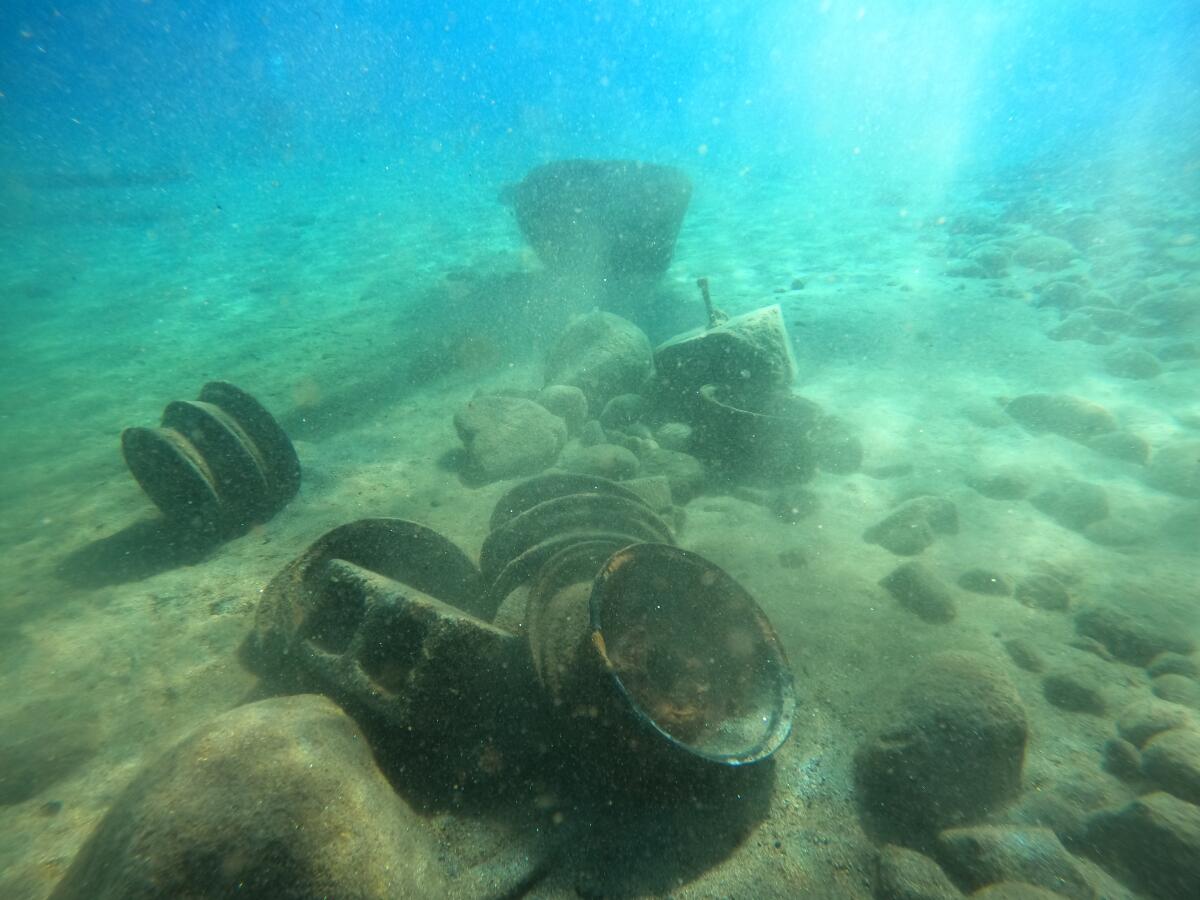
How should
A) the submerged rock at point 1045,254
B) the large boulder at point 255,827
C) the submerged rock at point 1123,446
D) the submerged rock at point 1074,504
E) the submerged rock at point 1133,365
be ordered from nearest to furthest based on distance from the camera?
the large boulder at point 255,827, the submerged rock at point 1074,504, the submerged rock at point 1123,446, the submerged rock at point 1133,365, the submerged rock at point 1045,254

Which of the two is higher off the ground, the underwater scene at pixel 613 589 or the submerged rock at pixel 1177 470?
the underwater scene at pixel 613 589

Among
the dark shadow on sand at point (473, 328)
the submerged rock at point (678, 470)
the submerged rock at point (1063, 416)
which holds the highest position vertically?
the dark shadow on sand at point (473, 328)

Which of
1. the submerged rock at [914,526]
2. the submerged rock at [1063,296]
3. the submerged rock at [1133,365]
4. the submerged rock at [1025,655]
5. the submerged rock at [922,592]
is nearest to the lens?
the submerged rock at [1025,655]

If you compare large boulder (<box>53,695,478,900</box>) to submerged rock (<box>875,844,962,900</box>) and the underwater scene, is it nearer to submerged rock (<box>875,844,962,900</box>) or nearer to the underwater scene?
the underwater scene

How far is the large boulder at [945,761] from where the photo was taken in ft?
11.7

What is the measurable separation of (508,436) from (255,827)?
5.99 metres

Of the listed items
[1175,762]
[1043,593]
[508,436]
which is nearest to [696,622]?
[1175,762]

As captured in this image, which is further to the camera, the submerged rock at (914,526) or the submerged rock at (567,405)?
the submerged rock at (567,405)

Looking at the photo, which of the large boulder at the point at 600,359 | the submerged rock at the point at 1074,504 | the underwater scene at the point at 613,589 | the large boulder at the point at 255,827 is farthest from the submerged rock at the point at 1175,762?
the large boulder at the point at 600,359

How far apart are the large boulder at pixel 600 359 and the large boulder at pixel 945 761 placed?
6833 millimetres

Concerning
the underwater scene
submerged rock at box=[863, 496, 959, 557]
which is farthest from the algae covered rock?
submerged rock at box=[863, 496, 959, 557]

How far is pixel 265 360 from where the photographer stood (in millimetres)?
12188

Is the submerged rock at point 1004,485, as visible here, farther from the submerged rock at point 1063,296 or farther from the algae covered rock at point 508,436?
the submerged rock at point 1063,296

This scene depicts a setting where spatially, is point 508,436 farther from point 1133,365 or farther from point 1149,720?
point 1133,365
